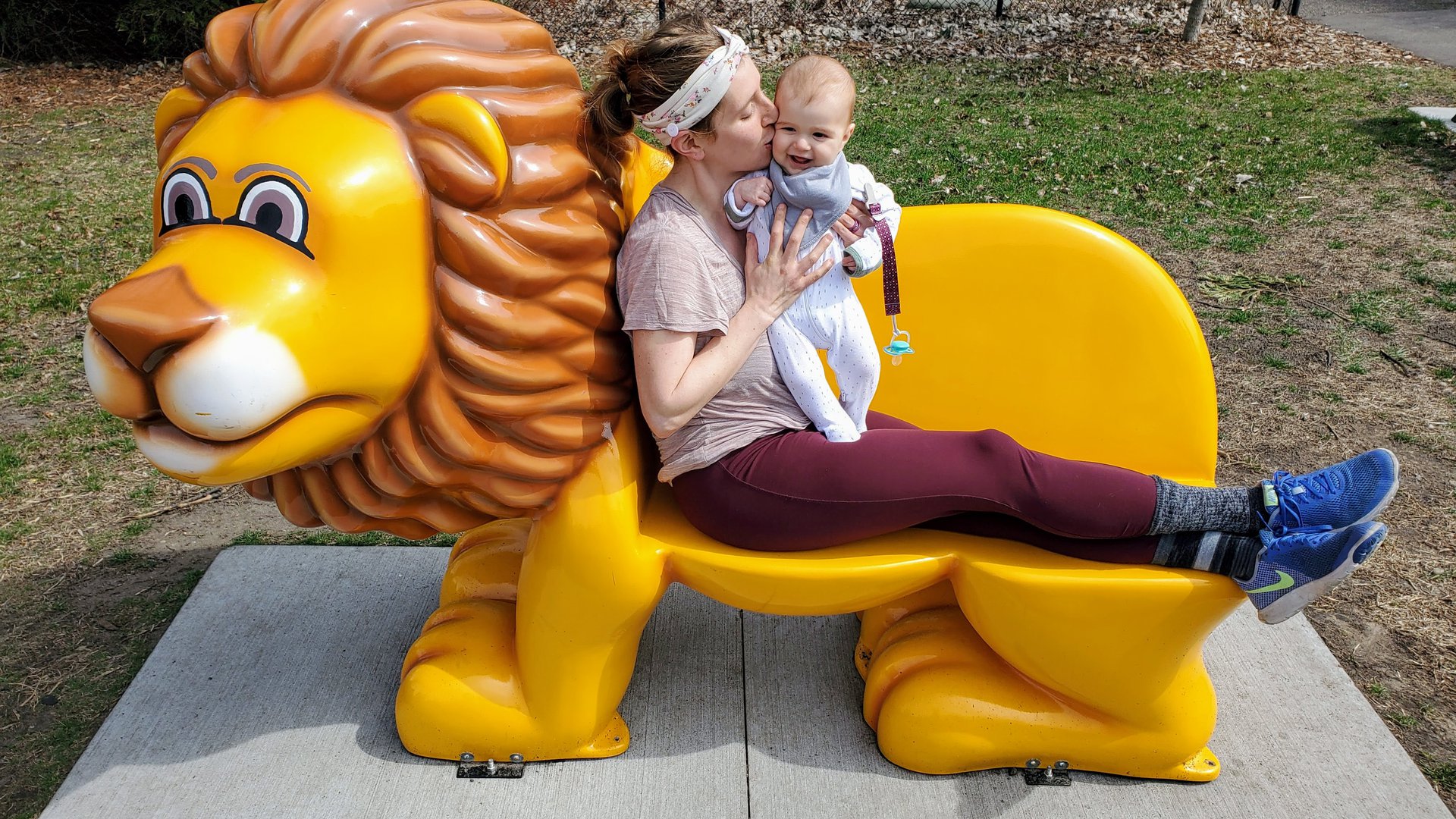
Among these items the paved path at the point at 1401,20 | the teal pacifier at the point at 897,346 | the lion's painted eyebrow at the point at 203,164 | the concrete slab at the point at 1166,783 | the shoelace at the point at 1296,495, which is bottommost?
the paved path at the point at 1401,20

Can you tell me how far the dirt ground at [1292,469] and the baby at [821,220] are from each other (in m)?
1.75

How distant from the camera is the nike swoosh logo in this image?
7.07ft

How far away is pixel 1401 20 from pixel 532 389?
41.1ft

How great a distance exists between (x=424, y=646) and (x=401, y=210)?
1.13 m

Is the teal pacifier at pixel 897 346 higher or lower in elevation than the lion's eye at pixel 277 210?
lower

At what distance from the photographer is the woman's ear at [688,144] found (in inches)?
84.3

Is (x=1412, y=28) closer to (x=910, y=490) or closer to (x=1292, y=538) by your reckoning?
(x=1292, y=538)

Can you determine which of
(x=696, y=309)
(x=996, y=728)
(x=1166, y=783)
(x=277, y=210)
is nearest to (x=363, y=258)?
(x=277, y=210)

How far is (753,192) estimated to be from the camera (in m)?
2.15

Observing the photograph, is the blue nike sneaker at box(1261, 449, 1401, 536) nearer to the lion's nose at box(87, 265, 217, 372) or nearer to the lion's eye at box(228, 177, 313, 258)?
the lion's eye at box(228, 177, 313, 258)

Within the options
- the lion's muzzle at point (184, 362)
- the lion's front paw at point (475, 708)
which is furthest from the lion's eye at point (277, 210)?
the lion's front paw at point (475, 708)

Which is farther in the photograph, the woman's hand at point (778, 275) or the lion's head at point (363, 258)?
the woman's hand at point (778, 275)

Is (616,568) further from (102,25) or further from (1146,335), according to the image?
(102,25)

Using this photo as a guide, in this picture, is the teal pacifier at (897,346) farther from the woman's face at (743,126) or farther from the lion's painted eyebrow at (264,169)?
the lion's painted eyebrow at (264,169)
